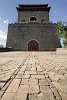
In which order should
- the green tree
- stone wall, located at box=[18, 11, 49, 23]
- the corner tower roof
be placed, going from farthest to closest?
the corner tower roof
stone wall, located at box=[18, 11, 49, 23]
the green tree

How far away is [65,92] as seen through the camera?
8.83 ft

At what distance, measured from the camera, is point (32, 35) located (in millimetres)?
29391

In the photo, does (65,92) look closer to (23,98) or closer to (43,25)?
(23,98)

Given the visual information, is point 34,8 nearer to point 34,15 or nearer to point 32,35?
point 34,15

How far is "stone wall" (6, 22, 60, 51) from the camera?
2868 centimetres

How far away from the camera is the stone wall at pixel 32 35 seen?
94.1 ft

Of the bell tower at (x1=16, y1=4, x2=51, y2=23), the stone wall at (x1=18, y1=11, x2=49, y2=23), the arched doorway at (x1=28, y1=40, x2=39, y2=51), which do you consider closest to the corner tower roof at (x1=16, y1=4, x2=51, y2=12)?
the bell tower at (x1=16, y1=4, x2=51, y2=23)

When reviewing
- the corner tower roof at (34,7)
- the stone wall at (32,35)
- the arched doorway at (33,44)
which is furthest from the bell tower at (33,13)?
the arched doorway at (33,44)

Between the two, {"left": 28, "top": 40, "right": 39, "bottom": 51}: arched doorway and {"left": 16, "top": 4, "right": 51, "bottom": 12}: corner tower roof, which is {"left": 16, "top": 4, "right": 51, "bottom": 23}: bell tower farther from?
{"left": 28, "top": 40, "right": 39, "bottom": 51}: arched doorway

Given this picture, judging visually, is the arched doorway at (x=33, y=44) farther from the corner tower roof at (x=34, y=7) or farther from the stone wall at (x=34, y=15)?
the corner tower roof at (x=34, y=7)

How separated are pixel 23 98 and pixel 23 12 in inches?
1285

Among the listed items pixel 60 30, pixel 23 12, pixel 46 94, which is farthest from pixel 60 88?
pixel 23 12

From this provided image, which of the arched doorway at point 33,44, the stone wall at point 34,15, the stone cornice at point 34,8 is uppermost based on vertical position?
the stone cornice at point 34,8

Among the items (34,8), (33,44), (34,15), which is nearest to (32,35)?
(33,44)
